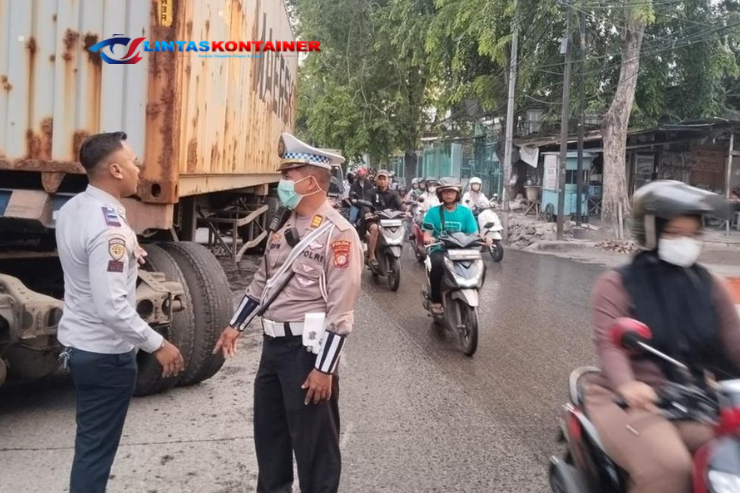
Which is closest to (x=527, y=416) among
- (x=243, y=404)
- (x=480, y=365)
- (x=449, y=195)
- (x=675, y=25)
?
(x=480, y=365)

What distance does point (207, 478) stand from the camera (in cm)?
381

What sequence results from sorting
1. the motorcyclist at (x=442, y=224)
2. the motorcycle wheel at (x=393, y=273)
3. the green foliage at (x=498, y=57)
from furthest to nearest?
the green foliage at (x=498, y=57)
the motorcycle wheel at (x=393, y=273)
the motorcyclist at (x=442, y=224)

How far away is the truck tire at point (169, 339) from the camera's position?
4.91 metres

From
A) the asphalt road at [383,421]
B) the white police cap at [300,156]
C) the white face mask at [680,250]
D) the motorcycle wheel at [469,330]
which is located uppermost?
the white police cap at [300,156]

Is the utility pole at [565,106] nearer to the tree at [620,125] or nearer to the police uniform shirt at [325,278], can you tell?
the tree at [620,125]

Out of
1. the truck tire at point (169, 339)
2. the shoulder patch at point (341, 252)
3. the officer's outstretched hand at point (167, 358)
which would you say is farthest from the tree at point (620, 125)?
the officer's outstretched hand at point (167, 358)

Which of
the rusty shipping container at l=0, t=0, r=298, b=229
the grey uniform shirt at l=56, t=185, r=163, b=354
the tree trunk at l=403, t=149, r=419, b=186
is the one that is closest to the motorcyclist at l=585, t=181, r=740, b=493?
the grey uniform shirt at l=56, t=185, r=163, b=354

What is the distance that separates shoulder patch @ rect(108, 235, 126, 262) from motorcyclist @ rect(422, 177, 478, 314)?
450 centimetres

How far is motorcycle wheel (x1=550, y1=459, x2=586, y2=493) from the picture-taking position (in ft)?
9.07

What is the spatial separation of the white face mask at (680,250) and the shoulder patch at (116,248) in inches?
80.1

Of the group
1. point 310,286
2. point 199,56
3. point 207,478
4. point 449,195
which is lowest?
point 207,478

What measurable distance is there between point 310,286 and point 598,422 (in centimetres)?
122

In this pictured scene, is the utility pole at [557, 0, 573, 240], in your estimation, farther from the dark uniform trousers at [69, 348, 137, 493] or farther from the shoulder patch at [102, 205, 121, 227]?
the dark uniform trousers at [69, 348, 137, 493]

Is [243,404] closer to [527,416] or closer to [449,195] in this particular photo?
[527,416]
